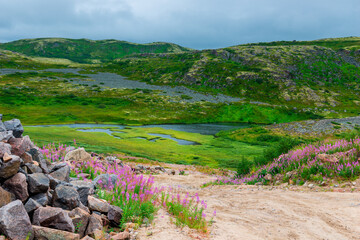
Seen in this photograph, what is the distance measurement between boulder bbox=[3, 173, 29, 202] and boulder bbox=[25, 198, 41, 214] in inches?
13.5

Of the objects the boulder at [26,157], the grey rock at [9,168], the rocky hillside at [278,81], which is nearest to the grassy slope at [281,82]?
the rocky hillside at [278,81]

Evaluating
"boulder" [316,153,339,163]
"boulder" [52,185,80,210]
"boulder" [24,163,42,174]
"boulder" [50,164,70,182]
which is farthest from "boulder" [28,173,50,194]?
"boulder" [316,153,339,163]

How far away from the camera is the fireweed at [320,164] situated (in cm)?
1421

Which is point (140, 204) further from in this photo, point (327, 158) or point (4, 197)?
point (327, 158)

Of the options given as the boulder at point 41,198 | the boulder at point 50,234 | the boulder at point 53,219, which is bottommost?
the boulder at point 50,234

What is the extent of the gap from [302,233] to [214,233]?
3128mm

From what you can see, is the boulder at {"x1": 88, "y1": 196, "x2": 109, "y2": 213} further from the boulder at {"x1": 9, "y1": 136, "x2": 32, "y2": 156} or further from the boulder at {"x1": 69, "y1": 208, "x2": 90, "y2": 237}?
the boulder at {"x1": 9, "y1": 136, "x2": 32, "y2": 156}

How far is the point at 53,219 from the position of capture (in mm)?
6348

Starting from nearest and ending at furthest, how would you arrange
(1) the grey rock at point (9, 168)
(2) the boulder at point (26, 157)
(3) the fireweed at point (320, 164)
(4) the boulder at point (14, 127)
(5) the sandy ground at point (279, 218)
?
(1) the grey rock at point (9, 168), (5) the sandy ground at point (279, 218), (2) the boulder at point (26, 157), (4) the boulder at point (14, 127), (3) the fireweed at point (320, 164)

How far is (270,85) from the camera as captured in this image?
16375cm

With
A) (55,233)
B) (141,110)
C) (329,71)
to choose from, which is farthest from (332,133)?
(329,71)

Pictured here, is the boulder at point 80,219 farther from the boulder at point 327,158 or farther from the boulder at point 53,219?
the boulder at point 327,158

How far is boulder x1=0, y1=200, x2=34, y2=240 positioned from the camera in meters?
5.59

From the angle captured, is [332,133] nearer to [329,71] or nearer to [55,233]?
[55,233]
